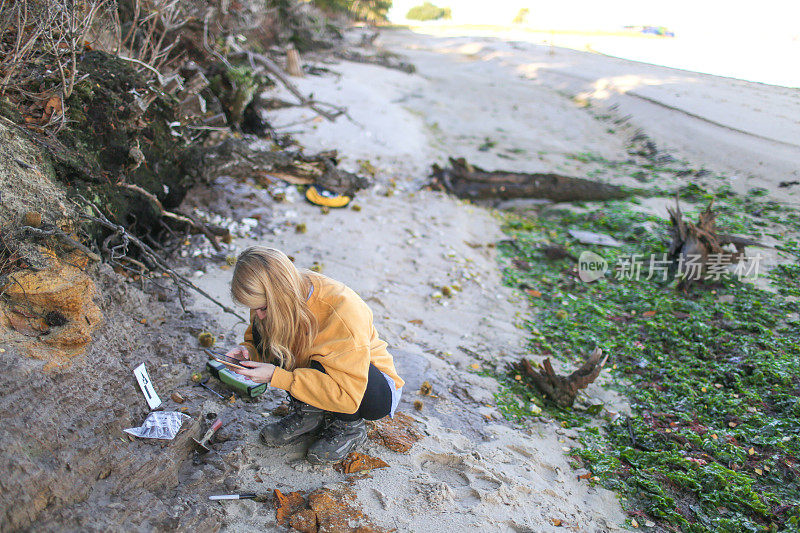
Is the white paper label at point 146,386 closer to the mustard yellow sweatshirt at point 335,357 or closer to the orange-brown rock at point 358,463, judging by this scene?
the mustard yellow sweatshirt at point 335,357

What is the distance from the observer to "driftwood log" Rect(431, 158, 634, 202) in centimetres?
645

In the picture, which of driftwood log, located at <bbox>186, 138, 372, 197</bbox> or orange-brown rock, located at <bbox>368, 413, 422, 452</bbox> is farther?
driftwood log, located at <bbox>186, 138, 372, 197</bbox>

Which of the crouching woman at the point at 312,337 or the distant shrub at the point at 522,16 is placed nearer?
the crouching woman at the point at 312,337

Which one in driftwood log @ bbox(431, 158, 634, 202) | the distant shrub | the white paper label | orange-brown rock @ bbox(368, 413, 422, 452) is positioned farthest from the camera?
the distant shrub

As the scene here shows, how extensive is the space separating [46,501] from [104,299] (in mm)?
1147

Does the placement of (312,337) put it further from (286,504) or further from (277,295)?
(286,504)

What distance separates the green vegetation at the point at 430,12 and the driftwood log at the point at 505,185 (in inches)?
2205

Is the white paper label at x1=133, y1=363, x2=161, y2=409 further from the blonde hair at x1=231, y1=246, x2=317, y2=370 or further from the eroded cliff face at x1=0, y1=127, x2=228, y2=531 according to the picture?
the blonde hair at x1=231, y1=246, x2=317, y2=370

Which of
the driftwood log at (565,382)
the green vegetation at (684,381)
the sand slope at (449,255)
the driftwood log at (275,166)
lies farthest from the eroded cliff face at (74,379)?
the driftwood log at (565,382)

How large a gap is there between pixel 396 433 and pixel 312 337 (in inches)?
31.9

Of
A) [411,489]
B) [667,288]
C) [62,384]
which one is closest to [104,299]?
[62,384]

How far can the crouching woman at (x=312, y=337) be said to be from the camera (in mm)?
1918

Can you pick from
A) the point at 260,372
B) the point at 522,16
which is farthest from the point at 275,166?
the point at 522,16

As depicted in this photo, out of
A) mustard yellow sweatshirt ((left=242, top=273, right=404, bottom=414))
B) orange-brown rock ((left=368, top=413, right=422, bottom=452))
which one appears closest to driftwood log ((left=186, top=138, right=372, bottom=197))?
mustard yellow sweatshirt ((left=242, top=273, right=404, bottom=414))
